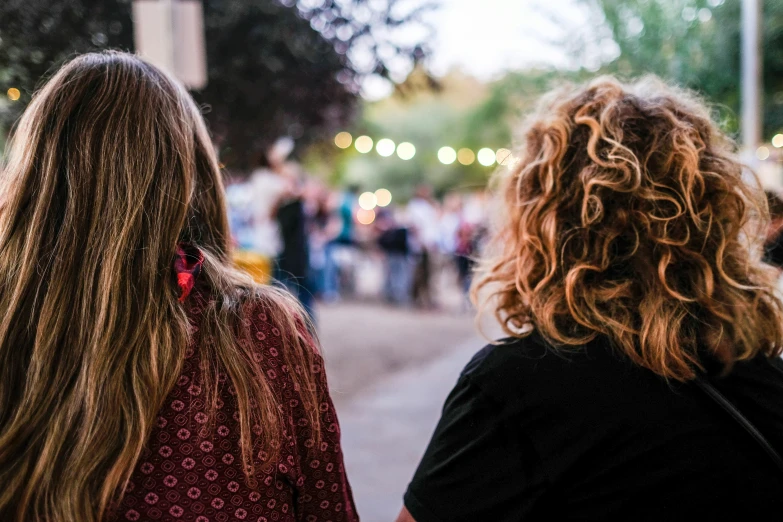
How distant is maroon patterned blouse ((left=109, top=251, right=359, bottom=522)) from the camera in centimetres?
129

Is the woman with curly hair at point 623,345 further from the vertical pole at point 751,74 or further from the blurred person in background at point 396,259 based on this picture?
the blurred person in background at point 396,259

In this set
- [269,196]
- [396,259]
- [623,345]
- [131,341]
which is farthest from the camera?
[396,259]

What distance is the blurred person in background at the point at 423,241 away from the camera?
1311 cm

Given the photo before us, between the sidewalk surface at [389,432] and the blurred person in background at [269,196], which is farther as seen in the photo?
the blurred person in background at [269,196]

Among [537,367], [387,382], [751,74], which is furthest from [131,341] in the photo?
[387,382]

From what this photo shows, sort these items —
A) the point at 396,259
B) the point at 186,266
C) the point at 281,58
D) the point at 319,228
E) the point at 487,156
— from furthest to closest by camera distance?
the point at 396,259 < the point at 319,228 < the point at 487,156 < the point at 281,58 < the point at 186,266

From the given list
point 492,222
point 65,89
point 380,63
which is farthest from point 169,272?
point 380,63

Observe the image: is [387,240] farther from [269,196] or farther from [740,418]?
[740,418]

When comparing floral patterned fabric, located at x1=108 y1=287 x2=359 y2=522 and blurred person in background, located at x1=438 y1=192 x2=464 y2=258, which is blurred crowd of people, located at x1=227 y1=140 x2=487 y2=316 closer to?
blurred person in background, located at x1=438 y1=192 x2=464 y2=258

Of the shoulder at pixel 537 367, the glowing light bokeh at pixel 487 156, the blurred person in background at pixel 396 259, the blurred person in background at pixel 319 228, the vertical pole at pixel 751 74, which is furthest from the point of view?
the blurred person in background at pixel 396 259

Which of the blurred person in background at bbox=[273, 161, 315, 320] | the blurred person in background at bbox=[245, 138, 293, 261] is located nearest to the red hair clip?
the blurred person in background at bbox=[245, 138, 293, 261]

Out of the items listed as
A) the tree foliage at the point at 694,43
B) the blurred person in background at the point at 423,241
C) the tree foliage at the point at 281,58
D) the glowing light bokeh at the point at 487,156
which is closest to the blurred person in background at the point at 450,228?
the blurred person in background at the point at 423,241

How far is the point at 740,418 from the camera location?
1.46m

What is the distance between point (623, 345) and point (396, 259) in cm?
1168
